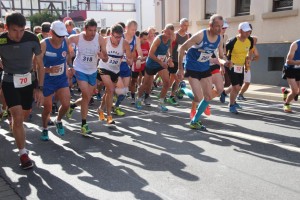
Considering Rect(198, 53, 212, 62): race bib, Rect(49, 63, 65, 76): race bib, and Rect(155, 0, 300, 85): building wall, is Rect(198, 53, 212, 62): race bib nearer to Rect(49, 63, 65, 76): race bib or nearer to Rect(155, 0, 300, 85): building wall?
Rect(49, 63, 65, 76): race bib

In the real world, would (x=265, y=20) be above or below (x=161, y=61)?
above

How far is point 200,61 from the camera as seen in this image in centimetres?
649

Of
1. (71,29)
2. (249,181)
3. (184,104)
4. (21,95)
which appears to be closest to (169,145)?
(249,181)

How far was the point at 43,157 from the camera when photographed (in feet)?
17.1

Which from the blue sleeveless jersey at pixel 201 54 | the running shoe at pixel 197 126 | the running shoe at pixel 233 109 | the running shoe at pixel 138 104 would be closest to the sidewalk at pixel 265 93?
the running shoe at pixel 233 109

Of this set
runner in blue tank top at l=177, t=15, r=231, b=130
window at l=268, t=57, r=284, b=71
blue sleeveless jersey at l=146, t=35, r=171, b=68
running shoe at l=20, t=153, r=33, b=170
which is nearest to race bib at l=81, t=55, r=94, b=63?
runner in blue tank top at l=177, t=15, r=231, b=130

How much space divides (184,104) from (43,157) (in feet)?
16.3

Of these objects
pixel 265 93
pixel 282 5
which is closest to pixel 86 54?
pixel 265 93

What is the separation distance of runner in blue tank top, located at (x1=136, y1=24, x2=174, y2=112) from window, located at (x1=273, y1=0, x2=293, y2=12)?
558 centimetres

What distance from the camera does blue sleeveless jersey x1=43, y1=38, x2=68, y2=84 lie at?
5.77 m

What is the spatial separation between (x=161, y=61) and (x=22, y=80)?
3.90 meters

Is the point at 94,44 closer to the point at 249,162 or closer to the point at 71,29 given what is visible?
the point at 249,162

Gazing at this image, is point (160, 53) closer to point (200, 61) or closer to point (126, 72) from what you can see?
point (126, 72)

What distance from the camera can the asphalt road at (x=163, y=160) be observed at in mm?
→ 3959
